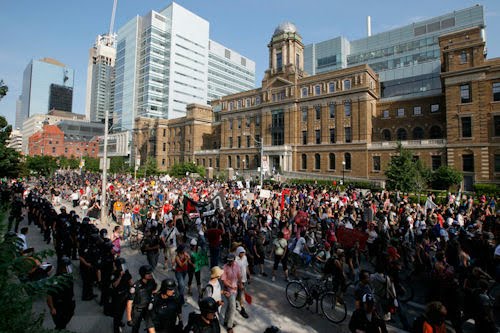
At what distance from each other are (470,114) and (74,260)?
44.2 metres

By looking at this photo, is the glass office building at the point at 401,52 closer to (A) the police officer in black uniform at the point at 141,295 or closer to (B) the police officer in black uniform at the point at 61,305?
Answer: (A) the police officer in black uniform at the point at 141,295

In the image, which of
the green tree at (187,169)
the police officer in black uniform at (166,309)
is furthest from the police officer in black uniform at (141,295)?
the green tree at (187,169)

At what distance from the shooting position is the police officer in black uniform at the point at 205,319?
4.27 meters

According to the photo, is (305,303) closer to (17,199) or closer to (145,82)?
(17,199)

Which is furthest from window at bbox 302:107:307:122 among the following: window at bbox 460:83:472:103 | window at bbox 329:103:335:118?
window at bbox 460:83:472:103

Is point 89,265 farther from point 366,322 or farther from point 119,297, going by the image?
point 366,322

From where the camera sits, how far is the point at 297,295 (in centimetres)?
840

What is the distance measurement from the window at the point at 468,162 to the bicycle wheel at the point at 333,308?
38.3m

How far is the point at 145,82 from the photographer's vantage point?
309ft

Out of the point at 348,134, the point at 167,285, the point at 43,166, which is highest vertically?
the point at 348,134

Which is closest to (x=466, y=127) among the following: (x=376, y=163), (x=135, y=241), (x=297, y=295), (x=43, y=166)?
(x=376, y=163)

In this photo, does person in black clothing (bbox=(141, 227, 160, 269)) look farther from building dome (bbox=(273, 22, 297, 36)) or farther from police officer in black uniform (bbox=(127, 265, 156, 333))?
building dome (bbox=(273, 22, 297, 36))

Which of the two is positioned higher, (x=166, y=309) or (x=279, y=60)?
(x=279, y=60)

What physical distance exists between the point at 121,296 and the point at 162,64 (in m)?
102
